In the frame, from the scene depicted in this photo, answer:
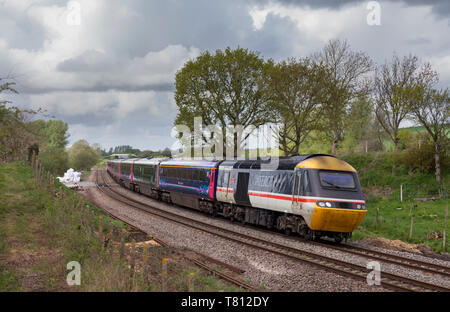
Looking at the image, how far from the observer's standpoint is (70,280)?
8.60 meters

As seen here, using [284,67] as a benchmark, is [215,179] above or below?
below

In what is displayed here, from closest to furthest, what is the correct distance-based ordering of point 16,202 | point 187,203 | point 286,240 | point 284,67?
point 286,240 → point 16,202 → point 187,203 → point 284,67

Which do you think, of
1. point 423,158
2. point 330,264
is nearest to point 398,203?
point 423,158

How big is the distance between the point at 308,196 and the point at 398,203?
14.5 m

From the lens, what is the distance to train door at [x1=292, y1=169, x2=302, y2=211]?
13991mm

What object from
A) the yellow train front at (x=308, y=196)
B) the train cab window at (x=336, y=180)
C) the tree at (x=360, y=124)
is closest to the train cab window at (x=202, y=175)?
the yellow train front at (x=308, y=196)

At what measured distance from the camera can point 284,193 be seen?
14930 mm

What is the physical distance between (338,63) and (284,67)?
27.3 ft

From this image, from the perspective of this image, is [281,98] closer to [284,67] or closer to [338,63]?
[284,67]

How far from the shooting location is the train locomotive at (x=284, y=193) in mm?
13242

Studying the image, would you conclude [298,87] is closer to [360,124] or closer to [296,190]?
[296,190]

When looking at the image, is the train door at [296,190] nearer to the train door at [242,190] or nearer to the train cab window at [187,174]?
the train door at [242,190]
